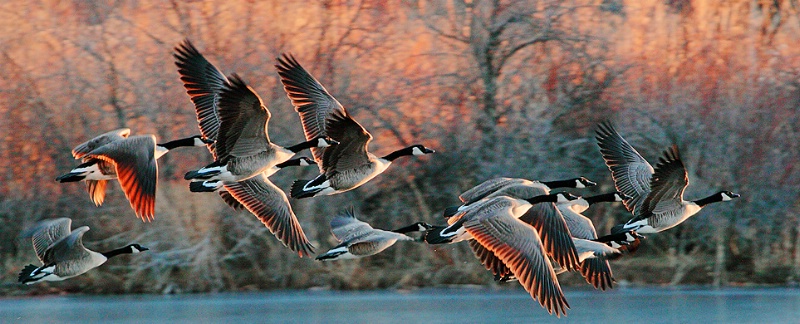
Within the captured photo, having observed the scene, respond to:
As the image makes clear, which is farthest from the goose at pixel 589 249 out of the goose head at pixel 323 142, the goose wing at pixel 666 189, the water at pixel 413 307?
the water at pixel 413 307

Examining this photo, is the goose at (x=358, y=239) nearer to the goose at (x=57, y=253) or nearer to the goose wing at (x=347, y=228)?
the goose wing at (x=347, y=228)

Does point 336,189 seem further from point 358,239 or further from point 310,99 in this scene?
point 358,239

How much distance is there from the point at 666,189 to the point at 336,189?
3.14 metres

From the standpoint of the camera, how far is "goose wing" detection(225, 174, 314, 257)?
11680 millimetres

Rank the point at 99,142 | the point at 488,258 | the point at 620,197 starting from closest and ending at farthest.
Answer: the point at 99,142, the point at 488,258, the point at 620,197

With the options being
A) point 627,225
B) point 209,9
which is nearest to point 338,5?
point 209,9

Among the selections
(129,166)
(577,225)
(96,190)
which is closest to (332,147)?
(129,166)

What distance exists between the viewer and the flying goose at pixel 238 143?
31.8 ft

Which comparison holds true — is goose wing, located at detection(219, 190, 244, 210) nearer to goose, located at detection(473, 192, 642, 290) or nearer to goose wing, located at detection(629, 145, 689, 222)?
goose, located at detection(473, 192, 642, 290)

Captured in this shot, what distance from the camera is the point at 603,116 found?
19.2m

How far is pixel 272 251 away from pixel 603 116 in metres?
5.54

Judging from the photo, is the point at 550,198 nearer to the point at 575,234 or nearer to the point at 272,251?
the point at 575,234

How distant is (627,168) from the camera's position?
12484 millimetres

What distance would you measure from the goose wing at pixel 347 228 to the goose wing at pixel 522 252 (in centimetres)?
271
